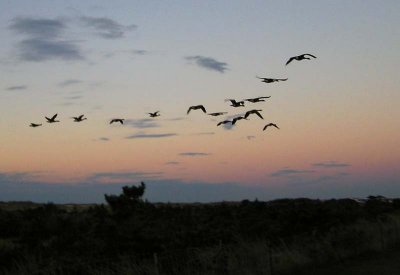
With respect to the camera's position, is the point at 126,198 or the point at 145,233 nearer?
the point at 145,233

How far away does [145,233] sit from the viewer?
2566 centimetres

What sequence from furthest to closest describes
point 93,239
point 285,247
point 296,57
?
1. point 93,239
2. point 285,247
3. point 296,57

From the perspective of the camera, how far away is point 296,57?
1016 cm

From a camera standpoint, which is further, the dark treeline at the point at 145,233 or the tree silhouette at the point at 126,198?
the tree silhouette at the point at 126,198

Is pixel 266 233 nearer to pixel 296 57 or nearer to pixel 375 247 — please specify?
pixel 375 247

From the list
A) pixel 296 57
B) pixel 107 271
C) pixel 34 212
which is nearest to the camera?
pixel 296 57

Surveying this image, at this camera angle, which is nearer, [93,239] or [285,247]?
[285,247]

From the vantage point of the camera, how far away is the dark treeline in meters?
19.5

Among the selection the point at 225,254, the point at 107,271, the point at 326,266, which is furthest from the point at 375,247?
the point at 107,271

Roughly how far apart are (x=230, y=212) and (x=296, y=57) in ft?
98.5

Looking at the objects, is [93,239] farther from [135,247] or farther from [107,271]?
[107,271]

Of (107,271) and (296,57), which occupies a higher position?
(296,57)

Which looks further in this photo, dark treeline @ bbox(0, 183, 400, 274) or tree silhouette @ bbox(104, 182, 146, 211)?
tree silhouette @ bbox(104, 182, 146, 211)

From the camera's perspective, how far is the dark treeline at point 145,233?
63.9 feet
